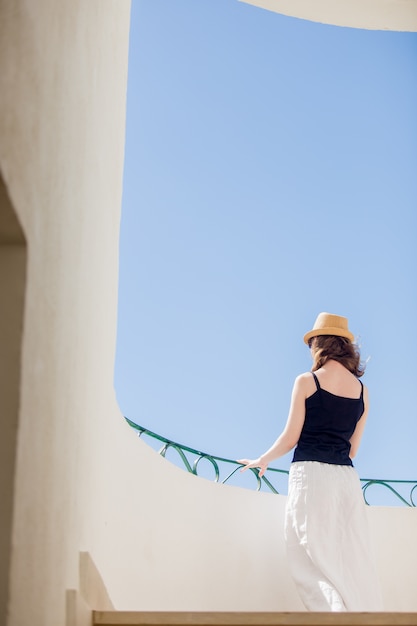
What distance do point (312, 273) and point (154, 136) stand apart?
2260 millimetres

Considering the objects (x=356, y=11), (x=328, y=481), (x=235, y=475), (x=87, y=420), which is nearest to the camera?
(x=87, y=420)

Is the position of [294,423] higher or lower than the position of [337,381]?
lower

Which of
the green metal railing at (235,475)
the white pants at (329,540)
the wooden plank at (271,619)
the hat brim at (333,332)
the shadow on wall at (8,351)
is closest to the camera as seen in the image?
the shadow on wall at (8,351)

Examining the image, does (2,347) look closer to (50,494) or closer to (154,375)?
(50,494)

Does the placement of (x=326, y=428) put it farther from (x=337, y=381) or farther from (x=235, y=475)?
(x=235, y=475)

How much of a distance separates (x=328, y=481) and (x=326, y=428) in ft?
0.73

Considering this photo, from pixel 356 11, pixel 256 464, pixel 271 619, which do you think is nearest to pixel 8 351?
pixel 271 619

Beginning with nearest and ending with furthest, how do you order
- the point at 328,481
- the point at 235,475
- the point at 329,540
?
1. the point at 329,540
2. the point at 328,481
3. the point at 235,475

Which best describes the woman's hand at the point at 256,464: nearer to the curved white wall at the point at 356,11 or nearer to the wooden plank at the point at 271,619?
the wooden plank at the point at 271,619

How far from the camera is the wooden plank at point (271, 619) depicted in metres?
→ 2.48

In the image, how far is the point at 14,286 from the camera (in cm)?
201

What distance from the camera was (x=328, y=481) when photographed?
3.89 metres

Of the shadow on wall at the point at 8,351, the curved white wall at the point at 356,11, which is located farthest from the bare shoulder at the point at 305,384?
the shadow on wall at the point at 8,351

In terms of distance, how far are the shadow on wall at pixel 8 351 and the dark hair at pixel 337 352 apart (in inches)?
91.7
